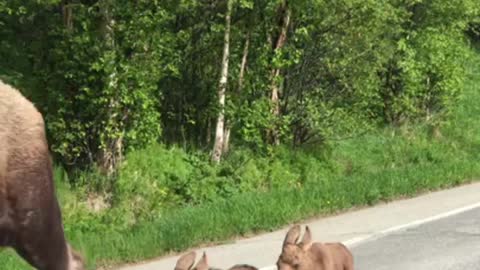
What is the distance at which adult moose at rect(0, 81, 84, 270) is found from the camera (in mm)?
4449

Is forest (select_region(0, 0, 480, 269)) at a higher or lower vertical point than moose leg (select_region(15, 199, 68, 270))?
lower

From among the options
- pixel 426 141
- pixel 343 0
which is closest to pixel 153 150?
pixel 343 0

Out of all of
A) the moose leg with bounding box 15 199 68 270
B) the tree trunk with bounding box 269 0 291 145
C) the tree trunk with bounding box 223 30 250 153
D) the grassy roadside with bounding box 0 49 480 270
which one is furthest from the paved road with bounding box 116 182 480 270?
the moose leg with bounding box 15 199 68 270

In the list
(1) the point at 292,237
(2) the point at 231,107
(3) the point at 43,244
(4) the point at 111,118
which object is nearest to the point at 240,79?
(2) the point at 231,107

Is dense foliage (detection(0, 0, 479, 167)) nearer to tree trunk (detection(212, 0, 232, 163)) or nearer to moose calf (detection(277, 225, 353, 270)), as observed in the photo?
tree trunk (detection(212, 0, 232, 163))

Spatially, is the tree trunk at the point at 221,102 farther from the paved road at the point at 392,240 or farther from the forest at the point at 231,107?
the paved road at the point at 392,240

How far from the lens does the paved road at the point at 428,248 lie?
1005 cm

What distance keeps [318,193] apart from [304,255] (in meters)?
6.94

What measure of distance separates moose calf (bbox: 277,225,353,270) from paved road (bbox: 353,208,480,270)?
232 cm

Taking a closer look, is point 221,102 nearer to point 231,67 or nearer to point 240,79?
point 240,79

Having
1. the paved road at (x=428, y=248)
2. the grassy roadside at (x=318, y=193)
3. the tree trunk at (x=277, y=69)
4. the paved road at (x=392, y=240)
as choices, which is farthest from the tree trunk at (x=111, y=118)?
the tree trunk at (x=277, y=69)

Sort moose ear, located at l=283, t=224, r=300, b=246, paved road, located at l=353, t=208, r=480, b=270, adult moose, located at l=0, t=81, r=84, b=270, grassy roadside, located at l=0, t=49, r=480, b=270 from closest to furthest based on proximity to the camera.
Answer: adult moose, located at l=0, t=81, r=84, b=270, moose ear, located at l=283, t=224, r=300, b=246, paved road, located at l=353, t=208, r=480, b=270, grassy roadside, located at l=0, t=49, r=480, b=270

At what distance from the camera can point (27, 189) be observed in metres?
4.50

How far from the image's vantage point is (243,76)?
16.3 metres
